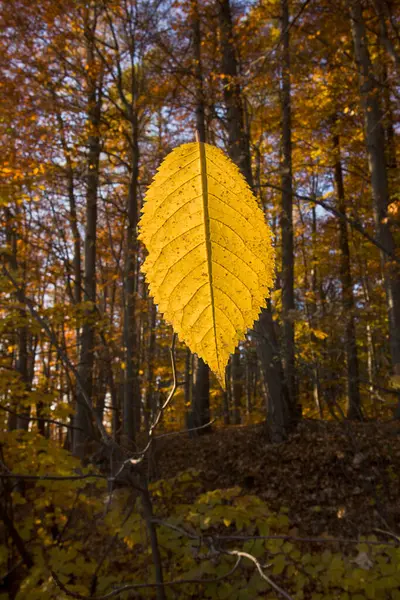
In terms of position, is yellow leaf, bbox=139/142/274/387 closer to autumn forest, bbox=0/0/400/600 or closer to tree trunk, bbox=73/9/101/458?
autumn forest, bbox=0/0/400/600

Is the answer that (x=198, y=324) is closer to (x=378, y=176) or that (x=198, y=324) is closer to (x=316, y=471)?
(x=316, y=471)

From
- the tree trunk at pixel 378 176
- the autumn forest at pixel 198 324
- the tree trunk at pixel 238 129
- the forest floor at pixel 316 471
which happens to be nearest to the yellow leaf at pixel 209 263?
the autumn forest at pixel 198 324

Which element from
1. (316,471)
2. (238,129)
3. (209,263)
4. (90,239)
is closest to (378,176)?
(238,129)

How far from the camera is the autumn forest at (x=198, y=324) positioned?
0.46 metres

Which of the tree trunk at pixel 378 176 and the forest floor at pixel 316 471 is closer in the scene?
the forest floor at pixel 316 471

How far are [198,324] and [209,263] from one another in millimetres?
73

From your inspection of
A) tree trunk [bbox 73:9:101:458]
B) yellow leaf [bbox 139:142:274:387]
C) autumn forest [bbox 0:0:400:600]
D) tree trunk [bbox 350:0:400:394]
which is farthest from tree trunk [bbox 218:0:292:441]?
yellow leaf [bbox 139:142:274:387]

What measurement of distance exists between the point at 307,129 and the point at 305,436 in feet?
27.8

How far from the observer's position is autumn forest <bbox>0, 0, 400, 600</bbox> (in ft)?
1.51

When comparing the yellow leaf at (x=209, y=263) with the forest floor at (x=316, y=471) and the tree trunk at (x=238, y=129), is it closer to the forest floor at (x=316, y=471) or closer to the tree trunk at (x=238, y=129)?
the forest floor at (x=316, y=471)

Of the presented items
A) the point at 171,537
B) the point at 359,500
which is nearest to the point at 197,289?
the point at 171,537

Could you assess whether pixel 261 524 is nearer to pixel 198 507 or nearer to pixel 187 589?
pixel 198 507

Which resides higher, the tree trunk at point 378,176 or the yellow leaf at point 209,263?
the tree trunk at point 378,176

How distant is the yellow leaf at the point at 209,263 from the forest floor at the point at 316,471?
4.68 m
